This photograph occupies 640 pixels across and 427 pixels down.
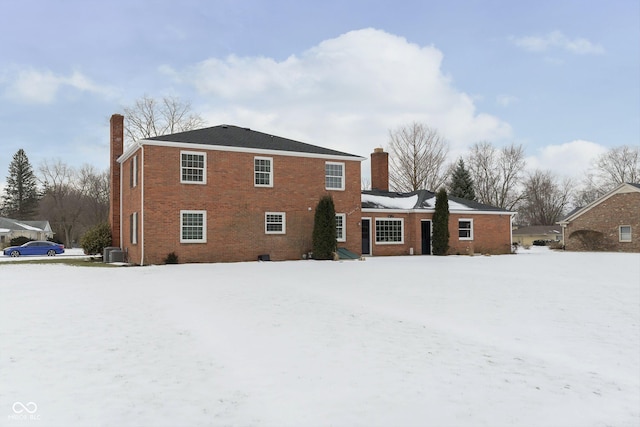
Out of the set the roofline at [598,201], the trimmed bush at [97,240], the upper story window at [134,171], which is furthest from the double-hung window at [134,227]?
the roofline at [598,201]

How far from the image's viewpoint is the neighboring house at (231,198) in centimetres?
2022

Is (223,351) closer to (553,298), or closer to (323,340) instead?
(323,340)

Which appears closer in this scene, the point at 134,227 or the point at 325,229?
the point at 134,227

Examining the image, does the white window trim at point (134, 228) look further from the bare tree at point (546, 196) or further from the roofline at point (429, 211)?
the bare tree at point (546, 196)

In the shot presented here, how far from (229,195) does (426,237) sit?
1365cm

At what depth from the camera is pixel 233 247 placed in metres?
21.5

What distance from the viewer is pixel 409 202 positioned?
29.9 metres

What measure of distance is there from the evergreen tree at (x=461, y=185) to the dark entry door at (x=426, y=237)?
19088 mm

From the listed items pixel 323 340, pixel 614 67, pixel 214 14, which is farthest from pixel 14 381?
pixel 614 67

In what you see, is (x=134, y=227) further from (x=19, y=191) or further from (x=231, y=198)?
(x=19, y=191)

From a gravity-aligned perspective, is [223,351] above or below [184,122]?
below

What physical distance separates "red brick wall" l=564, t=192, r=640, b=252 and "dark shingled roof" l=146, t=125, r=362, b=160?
24.6 meters

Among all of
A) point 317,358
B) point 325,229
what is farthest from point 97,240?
point 317,358

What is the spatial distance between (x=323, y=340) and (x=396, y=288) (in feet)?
19.2
